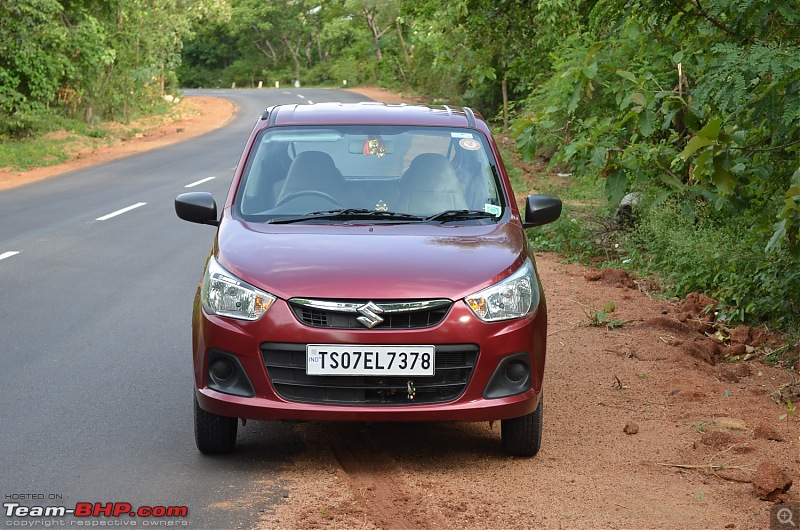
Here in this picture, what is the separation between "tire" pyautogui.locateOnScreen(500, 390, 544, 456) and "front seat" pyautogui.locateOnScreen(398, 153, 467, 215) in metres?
1.29

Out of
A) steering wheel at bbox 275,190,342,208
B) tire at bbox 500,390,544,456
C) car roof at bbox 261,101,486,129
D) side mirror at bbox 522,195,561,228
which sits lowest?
tire at bbox 500,390,544,456

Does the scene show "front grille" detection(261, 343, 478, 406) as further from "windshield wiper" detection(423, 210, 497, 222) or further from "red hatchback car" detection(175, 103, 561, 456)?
"windshield wiper" detection(423, 210, 497, 222)

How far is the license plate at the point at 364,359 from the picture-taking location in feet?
16.6

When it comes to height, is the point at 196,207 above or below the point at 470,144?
below

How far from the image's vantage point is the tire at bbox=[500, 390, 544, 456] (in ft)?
18.0

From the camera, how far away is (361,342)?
506cm

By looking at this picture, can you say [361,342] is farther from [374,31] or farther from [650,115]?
[374,31]

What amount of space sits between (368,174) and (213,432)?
1.91 metres

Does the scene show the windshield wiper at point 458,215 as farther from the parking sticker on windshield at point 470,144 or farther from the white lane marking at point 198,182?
the white lane marking at point 198,182

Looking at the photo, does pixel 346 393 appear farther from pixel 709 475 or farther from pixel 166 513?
pixel 709 475

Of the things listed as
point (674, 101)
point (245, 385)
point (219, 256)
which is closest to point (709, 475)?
point (245, 385)
